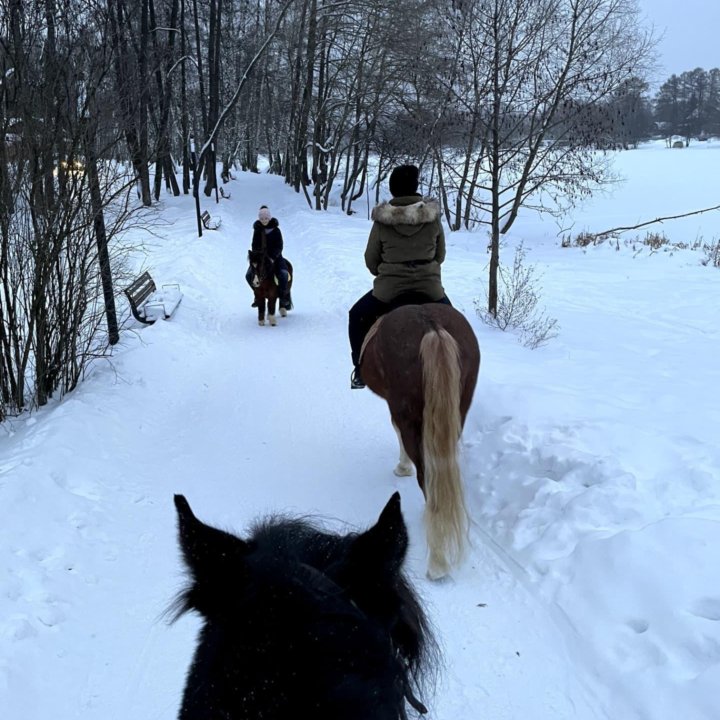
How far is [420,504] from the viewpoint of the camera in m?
4.77

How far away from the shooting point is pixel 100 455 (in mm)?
5352

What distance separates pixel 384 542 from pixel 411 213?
4.09 meters

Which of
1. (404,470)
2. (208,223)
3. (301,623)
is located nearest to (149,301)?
(404,470)

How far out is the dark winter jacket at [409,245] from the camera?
197 inches

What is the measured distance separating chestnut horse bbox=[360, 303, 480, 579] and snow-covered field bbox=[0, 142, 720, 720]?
1.14 ft

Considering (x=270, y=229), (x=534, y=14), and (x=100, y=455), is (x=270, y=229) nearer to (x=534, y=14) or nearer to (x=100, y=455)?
(x=534, y=14)

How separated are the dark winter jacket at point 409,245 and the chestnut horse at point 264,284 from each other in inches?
228

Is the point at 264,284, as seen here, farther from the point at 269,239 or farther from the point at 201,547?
the point at 201,547

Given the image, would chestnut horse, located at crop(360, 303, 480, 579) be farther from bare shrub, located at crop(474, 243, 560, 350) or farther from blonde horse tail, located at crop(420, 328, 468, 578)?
bare shrub, located at crop(474, 243, 560, 350)

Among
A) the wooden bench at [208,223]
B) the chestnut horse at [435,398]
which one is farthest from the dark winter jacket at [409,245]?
the wooden bench at [208,223]

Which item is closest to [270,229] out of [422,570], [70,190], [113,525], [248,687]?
[70,190]

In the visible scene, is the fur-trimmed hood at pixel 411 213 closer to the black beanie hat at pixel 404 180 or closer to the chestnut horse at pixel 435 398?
the black beanie hat at pixel 404 180

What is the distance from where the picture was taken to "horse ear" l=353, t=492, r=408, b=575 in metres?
1.25

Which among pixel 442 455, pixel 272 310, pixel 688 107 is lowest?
pixel 272 310
